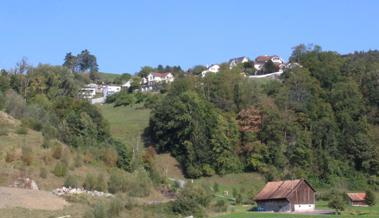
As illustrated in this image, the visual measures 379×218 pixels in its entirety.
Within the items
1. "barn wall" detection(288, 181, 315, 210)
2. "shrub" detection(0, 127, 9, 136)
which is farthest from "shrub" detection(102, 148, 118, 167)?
"barn wall" detection(288, 181, 315, 210)

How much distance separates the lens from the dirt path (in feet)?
146

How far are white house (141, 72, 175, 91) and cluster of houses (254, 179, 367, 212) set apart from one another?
61569 mm

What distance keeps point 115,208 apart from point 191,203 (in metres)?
8.36

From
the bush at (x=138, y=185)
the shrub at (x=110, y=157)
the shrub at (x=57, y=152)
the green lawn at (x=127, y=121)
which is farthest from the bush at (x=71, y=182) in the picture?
the green lawn at (x=127, y=121)

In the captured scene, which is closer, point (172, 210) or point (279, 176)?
point (172, 210)

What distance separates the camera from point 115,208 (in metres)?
43.5

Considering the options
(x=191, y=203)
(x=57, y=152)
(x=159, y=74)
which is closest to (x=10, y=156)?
(x=57, y=152)

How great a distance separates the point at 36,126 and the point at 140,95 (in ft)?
152

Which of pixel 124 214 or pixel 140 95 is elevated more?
pixel 140 95

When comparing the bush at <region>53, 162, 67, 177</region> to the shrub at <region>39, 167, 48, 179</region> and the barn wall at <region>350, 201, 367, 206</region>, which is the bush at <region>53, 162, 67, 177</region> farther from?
the barn wall at <region>350, 201, 367, 206</region>

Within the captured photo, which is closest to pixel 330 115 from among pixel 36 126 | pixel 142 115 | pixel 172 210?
pixel 142 115

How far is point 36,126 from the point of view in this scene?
69.9m

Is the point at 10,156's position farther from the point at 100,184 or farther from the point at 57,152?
the point at 100,184

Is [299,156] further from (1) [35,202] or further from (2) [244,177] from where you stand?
(1) [35,202]
